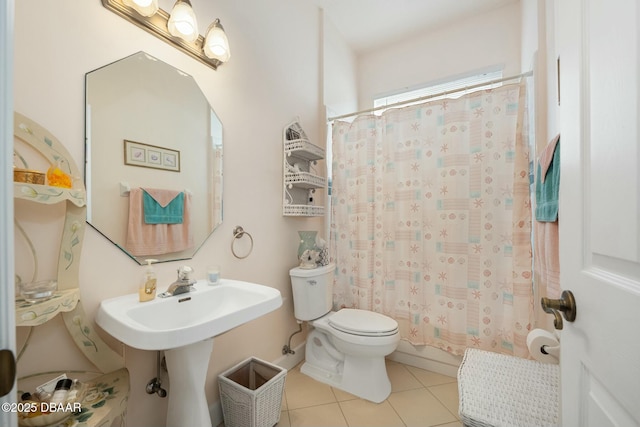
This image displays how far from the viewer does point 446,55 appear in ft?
7.97

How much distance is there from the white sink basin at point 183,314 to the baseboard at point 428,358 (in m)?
1.45

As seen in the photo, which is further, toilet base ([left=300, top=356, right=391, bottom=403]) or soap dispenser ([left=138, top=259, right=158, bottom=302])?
toilet base ([left=300, top=356, right=391, bottom=403])

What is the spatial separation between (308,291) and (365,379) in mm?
660

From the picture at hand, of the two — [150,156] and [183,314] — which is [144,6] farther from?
[183,314]

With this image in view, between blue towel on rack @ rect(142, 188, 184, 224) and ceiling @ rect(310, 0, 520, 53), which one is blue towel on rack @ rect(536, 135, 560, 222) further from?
ceiling @ rect(310, 0, 520, 53)

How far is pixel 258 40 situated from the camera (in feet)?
5.70

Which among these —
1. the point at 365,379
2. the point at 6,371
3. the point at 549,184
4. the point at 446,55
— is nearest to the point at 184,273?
the point at 6,371

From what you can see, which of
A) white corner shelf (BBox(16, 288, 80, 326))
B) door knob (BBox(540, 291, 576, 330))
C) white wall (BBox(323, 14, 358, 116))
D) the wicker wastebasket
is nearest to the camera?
A: door knob (BBox(540, 291, 576, 330))

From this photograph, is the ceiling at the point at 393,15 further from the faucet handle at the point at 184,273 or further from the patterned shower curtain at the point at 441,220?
the faucet handle at the point at 184,273

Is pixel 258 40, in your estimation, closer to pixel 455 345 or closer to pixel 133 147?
pixel 133 147

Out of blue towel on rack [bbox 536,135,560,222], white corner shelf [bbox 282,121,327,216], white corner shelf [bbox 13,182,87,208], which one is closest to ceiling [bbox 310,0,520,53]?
white corner shelf [bbox 282,121,327,216]

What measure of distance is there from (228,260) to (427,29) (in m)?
2.71

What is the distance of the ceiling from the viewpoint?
2184 millimetres

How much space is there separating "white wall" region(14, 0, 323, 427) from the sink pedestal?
0.61 ft
